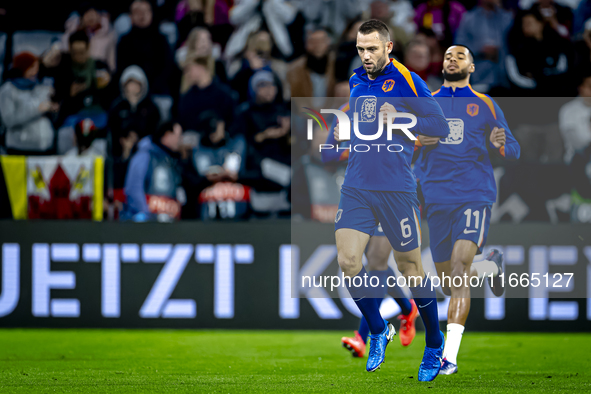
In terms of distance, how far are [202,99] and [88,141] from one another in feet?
4.38

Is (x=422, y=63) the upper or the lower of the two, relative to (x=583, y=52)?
lower

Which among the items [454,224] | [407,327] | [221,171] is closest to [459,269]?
[454,224]

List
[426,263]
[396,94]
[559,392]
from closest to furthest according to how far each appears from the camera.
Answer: [559,392] < [396,94] < [426,263]

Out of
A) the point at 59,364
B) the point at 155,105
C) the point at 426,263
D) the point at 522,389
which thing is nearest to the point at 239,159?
the point at 155,105

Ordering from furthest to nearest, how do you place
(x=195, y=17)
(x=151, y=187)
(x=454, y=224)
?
(x=195, y=17)
(x=151, y=187)
(x=454, y=224)

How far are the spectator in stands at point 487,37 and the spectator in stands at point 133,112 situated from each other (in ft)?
11.8

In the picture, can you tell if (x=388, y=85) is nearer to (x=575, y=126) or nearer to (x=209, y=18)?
(x=575, y=126)

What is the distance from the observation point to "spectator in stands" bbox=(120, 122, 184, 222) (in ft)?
24.1

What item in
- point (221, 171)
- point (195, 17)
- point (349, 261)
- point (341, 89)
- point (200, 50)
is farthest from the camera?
point (195, 17)

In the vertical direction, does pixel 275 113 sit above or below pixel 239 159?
above

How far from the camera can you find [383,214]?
15.7 ft

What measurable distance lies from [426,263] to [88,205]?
3398 millimetres

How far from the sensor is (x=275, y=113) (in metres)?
7.86

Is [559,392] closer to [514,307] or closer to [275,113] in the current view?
[514,307]
